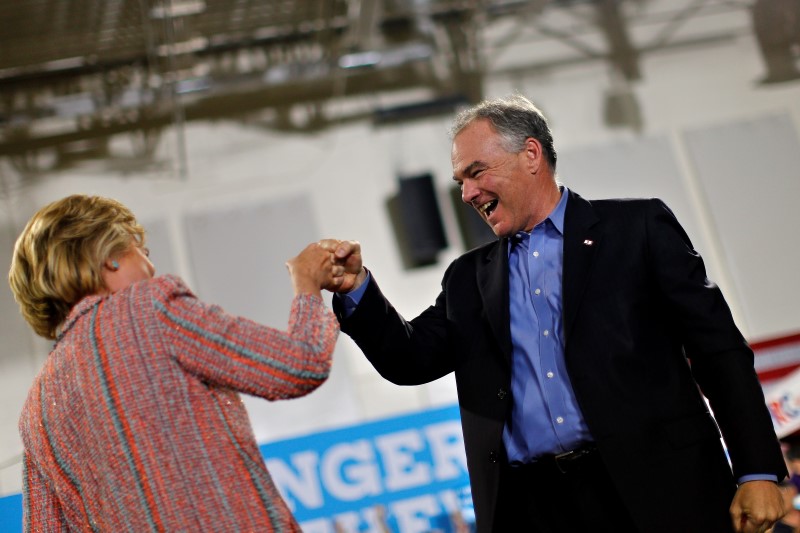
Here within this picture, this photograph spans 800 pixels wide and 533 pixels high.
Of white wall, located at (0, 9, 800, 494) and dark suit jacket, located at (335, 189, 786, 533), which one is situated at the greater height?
white wall, located at (0, 9, 800, 494)

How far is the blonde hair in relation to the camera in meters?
1.69

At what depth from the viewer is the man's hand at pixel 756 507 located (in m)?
2.02

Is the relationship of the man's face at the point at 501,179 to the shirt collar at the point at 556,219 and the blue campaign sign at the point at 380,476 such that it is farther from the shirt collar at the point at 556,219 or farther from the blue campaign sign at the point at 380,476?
the blue campaign sign at the point at 380,476

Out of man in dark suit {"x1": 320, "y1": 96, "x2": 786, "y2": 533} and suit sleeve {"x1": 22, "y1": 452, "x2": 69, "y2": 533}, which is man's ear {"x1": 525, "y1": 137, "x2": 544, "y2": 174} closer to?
man in dark suit {"x1": 320, "y1": 96, "x2": 786, "y2": 533}

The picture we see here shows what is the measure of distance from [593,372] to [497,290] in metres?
0.33

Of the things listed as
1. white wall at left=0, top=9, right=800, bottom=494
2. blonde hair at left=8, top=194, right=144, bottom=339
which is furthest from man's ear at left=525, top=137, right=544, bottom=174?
white wall at left=0, top=9, right=800, bottom=494

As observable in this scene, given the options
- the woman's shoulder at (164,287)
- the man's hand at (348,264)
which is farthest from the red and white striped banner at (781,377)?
the woman's shoulder at (164,287)

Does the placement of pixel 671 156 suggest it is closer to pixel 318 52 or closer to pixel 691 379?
pixel 318 52

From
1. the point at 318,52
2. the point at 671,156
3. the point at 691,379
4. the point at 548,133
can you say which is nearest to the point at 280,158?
the point at 318,52

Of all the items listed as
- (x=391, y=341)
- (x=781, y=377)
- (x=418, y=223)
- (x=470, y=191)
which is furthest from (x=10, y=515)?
(x=781, y=377)

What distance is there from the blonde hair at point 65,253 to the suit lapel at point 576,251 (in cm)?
102

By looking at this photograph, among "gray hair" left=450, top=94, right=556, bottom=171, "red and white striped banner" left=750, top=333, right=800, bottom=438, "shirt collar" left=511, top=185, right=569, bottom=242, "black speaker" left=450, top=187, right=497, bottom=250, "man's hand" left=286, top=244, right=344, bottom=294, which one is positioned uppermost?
"black speaker" left=450, top=187, right=497, bottom=250

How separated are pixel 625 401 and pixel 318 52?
7200 millimetres

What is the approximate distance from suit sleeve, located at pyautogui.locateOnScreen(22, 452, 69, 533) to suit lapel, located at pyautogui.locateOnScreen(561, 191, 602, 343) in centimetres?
113
